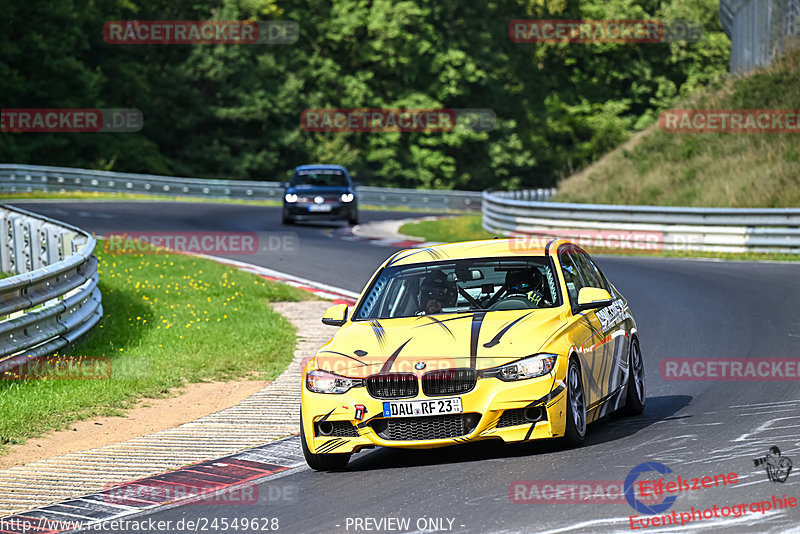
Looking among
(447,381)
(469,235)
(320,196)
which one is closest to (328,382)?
(447,381)

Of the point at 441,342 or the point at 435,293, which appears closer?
the point at 441,342

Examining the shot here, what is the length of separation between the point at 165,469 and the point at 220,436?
43.8 inches

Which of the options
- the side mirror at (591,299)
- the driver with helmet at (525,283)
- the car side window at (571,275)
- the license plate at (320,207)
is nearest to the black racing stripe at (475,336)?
the driver with helmet at (525,283)

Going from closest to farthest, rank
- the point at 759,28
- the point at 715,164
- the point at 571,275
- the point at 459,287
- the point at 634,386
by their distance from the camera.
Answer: the point at 459,287, the point at 571,275, the point at 634,386, the point at 715,164, the point at 759,28

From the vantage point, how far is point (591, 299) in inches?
351

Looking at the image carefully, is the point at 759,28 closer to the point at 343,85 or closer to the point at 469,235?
the point at 469,235

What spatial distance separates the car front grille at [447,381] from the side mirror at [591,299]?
1.32 meters

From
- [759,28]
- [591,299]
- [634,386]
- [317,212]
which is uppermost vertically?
[759,28]

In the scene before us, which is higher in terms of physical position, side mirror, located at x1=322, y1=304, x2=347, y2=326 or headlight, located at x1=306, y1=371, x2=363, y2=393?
side mirror, located at x1=322, y1=304, x2=347, y2=326

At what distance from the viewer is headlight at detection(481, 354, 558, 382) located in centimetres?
799

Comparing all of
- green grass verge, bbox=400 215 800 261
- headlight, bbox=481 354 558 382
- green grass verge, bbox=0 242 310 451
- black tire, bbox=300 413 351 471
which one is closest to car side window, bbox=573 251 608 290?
headlight, bbox=481 354 558 382

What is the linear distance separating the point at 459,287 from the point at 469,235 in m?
22.9

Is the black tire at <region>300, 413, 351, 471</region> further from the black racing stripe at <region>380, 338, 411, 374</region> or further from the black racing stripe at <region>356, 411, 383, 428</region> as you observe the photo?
the black racing stripe at <region>380, 338, 411, 374</region>

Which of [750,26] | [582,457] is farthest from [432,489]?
[750,26]
